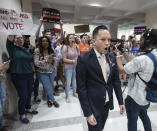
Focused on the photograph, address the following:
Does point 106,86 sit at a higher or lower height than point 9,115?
higher

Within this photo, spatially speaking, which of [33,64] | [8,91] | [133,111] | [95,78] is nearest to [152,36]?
[95,78]

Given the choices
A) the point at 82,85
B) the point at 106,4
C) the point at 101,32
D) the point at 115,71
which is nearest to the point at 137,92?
the point at 115,71

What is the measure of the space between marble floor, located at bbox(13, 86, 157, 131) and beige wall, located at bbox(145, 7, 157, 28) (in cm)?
584

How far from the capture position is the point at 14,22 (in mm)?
1519

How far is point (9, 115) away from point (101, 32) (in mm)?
2094

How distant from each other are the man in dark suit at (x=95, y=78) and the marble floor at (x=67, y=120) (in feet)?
2.81

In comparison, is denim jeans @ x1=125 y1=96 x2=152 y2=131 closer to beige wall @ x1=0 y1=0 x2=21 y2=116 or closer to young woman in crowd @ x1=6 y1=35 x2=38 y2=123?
young woman in crowd @ x1=6 y1=35 x2=38 y2=123

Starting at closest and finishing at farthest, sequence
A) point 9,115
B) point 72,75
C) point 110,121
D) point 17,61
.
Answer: point 17,61, point 110,121, point 9,115, point 72,75

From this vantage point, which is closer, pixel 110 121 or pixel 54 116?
pixel 110 121

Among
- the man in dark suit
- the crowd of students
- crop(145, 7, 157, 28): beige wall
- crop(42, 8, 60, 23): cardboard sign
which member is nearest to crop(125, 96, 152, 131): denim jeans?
the man in dark suit

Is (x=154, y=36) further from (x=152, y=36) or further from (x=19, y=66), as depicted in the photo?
(x=19, y=66)

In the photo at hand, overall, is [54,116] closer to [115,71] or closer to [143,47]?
[115,71]

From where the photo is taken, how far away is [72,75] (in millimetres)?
2422

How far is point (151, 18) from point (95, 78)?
24.2 feet
